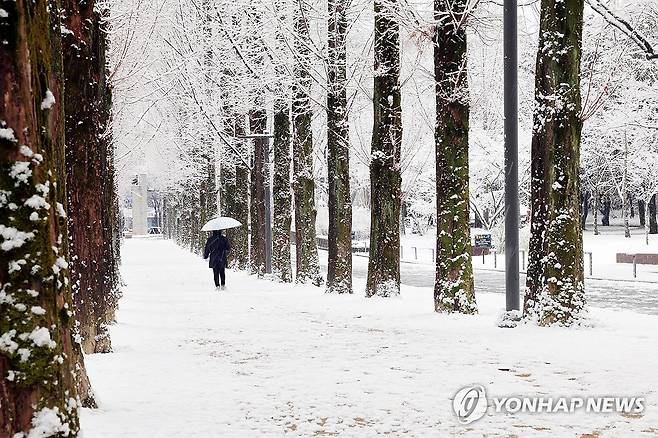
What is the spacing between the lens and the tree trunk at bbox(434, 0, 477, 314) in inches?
483

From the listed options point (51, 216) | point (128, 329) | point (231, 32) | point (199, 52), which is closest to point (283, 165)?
point (231, 32)

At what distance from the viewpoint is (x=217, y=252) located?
21.4 metres

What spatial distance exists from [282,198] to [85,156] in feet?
47.6

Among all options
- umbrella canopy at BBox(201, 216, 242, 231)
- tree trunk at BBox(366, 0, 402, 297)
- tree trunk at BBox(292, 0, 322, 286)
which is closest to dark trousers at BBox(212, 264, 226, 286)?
umbrella canopy at BBox(201, 216, 242, 231)

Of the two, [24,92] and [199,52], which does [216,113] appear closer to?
[199,52]

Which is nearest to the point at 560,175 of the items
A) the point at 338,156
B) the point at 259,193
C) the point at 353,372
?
the point at 353,372

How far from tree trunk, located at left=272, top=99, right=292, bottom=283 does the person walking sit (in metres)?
1.74

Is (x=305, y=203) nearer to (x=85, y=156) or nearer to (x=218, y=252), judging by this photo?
(x=218, y=252)

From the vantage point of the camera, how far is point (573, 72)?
10.4m

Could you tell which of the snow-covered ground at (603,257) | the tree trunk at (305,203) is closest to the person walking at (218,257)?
the tree trunk at (305,203)

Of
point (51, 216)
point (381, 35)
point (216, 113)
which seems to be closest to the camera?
point (51, 216)

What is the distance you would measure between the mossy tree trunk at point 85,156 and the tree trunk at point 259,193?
16.2m

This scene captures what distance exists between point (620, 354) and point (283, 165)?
15599mm

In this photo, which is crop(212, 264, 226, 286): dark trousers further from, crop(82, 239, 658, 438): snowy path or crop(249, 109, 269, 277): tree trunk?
crop(82, 239, 658, 438): snowy path
